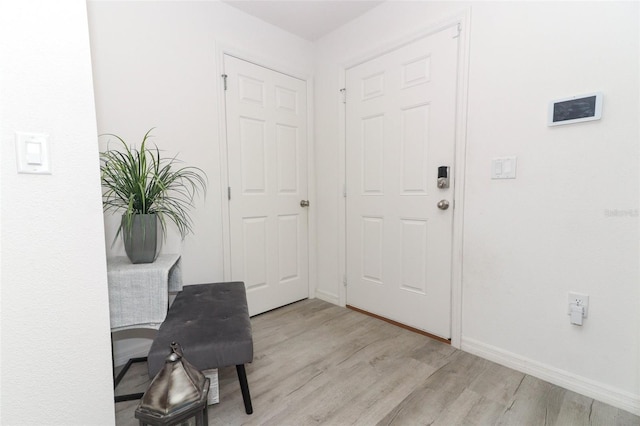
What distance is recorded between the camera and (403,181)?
2.17 m

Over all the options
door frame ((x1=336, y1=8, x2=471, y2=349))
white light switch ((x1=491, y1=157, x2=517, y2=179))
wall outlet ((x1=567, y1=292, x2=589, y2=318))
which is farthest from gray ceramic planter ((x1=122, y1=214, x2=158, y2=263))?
wall outlet ((x1=567, y1=292, x2=589, y2=318))

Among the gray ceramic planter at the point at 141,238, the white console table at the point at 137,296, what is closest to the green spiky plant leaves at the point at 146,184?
the gray ceramic planter at the point at 141,238

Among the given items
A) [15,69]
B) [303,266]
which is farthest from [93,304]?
[303,266]

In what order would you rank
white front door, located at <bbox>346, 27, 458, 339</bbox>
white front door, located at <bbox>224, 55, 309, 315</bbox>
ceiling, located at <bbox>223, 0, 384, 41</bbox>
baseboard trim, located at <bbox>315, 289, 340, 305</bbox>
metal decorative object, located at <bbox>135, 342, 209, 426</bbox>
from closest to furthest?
metal decorative object, located at <bbox>135, 342, 209, 426</bbox>
white front door, located at <bbox>346, 27, 458, 339</bbox>
ceiling, located at <bbox>223, 0, 384, 41</bbox>
white front door, located at <bbox>224, 55, 309, 315</bbox>
baseboard trim, located at <bbox>315, 289, 340, 305</bbox>

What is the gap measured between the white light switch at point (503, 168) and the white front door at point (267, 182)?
1.53m

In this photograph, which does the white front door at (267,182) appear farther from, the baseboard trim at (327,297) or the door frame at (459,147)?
the door frame at (459,147)

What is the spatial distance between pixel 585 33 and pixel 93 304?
2.37 meters

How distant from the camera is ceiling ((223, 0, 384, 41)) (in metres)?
2.17

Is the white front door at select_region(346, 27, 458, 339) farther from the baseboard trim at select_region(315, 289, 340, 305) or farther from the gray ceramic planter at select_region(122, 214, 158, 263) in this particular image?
the gray ceramic planter at select_region(122, 214, 158, 263)

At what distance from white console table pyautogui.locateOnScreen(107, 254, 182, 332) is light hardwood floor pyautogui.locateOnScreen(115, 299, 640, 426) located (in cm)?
45

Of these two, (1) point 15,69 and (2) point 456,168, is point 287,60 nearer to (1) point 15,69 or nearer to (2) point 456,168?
(2) point 456,168

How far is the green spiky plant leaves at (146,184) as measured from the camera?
4.81 ft

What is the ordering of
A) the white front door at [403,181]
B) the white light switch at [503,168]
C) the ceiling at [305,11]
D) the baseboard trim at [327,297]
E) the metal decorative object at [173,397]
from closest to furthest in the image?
the metal decorative object at [173,397] → the white light switch at [503,168] → the white front door at [403,181] → the ceiling at [305,11] → the baseboard trim at [327,297]

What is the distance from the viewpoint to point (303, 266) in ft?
9.11
